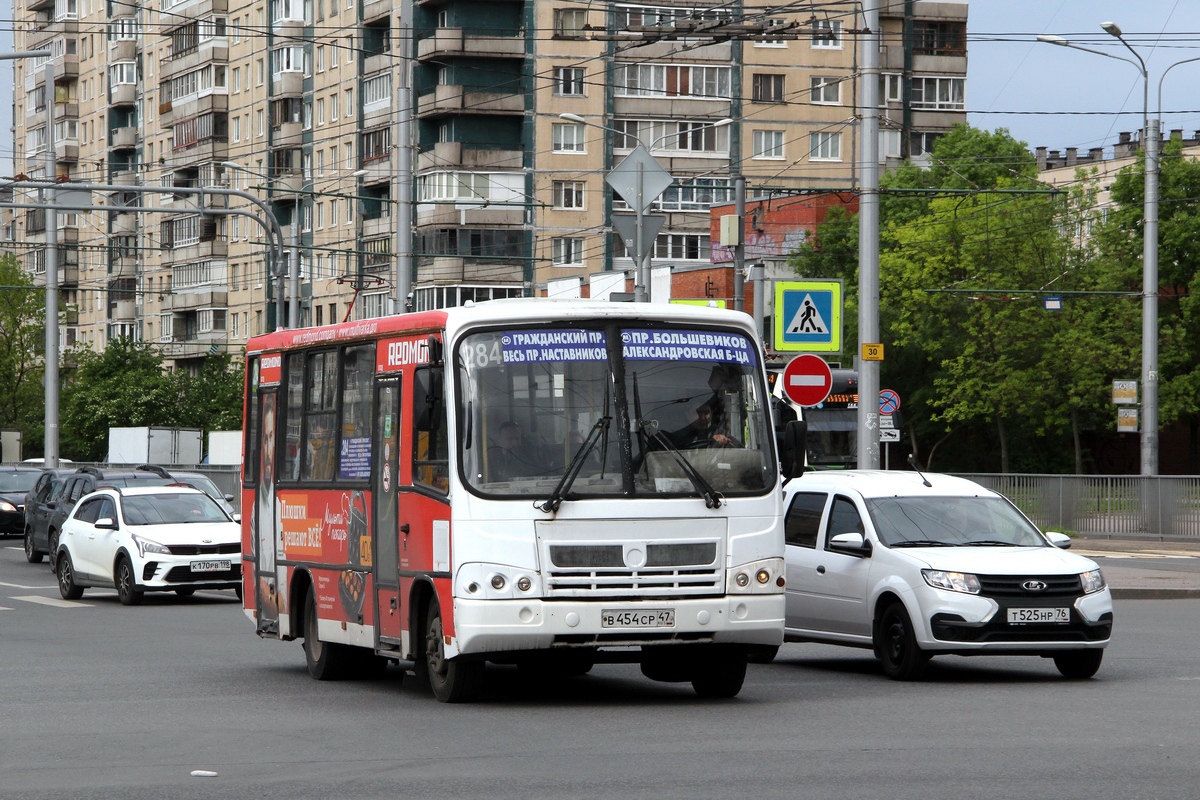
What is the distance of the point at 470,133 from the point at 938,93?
77.9 feet

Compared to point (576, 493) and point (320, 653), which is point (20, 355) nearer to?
point (320, 653)

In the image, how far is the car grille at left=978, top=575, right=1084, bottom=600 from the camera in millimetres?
15242

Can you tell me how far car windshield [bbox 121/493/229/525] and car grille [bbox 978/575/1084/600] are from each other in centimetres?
1485

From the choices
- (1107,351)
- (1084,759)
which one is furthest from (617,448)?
(1107,351)

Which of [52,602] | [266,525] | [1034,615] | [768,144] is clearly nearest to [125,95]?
[768,144]

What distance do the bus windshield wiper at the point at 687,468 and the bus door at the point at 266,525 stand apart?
4534 mm

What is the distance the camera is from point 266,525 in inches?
672

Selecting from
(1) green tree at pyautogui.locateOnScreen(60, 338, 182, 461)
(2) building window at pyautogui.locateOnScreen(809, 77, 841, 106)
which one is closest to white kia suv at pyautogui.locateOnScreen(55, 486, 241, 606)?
(1) green tree at pyautogui.locateOnScreen(60, 338, 182, 461)

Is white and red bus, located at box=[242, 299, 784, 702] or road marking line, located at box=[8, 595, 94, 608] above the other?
white and red bus, located at box=[242, 299, 784, 702]

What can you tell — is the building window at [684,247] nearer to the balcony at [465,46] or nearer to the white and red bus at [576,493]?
the balcony at [465,46]

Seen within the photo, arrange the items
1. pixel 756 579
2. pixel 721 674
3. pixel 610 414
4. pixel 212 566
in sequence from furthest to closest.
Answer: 1. pixel 212 566
2. pixel 721 674
3. pixel 756 579
4. pixel 610 414

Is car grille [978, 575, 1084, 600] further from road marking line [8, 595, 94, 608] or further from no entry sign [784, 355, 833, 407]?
road marking line [8, 595, 94, 608]

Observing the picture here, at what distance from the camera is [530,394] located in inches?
529

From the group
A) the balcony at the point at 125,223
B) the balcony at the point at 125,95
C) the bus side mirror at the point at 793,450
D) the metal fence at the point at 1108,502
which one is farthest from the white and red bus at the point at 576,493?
the balcony at the point at 125,223
